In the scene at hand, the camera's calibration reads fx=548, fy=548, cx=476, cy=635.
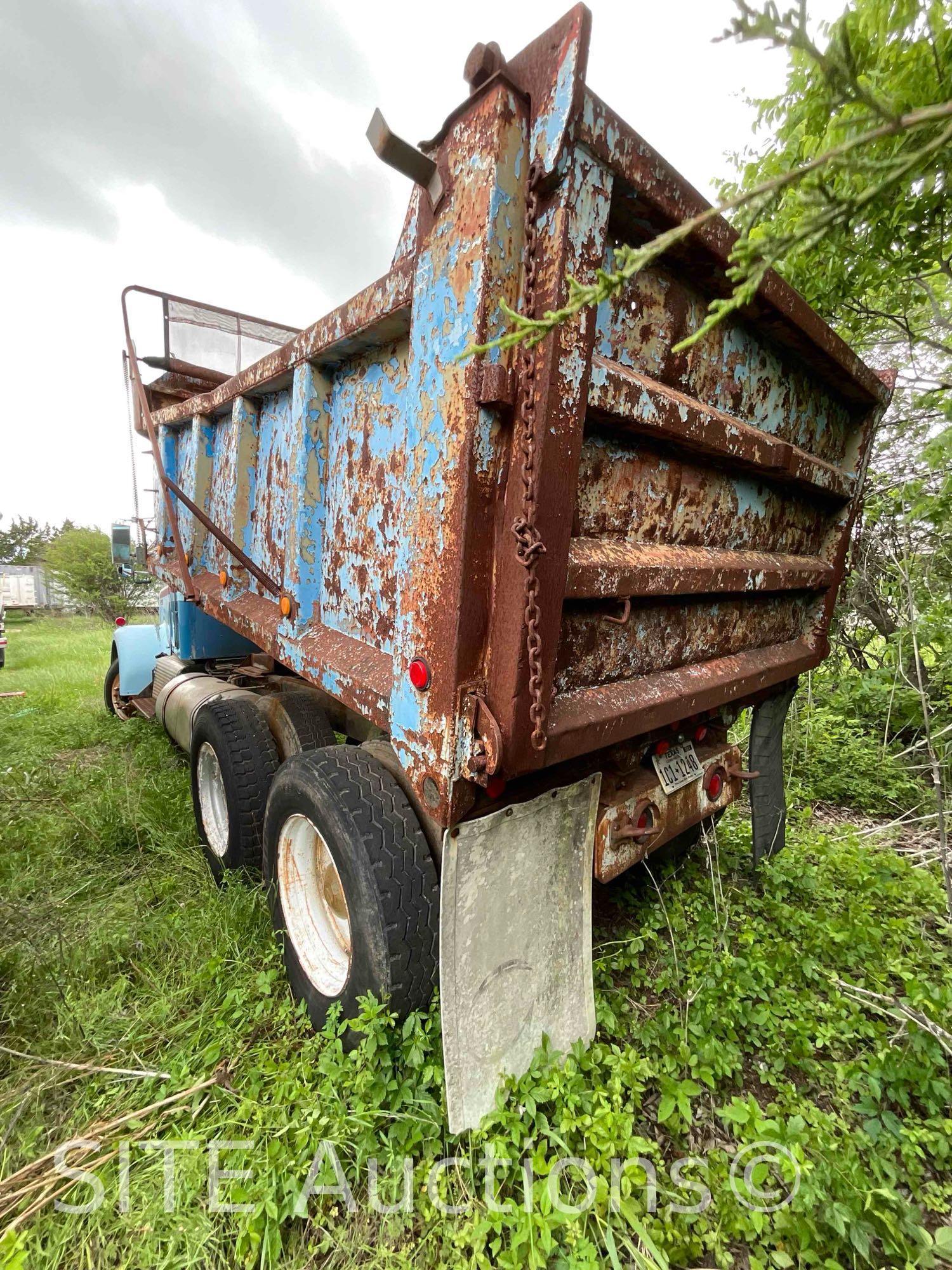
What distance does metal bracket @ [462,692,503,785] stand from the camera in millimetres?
1238

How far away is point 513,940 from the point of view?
1580 millimetres

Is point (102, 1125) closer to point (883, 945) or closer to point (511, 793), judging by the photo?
point (511, 793)

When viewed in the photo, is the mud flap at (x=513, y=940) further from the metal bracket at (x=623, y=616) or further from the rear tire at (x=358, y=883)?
the metal bracket at (x=623, y=616)

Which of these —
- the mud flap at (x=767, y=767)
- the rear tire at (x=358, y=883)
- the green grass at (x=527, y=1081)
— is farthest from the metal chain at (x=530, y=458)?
the mud flap at (x=767, y=767)

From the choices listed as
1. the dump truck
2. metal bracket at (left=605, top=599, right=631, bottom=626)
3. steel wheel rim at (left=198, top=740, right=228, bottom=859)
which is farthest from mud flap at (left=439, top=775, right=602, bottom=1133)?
steel wheel rim at (left=198, top=740, right=228, bottom=859)

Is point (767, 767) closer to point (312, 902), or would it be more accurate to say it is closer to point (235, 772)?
point (312, 902)

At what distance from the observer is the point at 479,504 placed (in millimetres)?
1220

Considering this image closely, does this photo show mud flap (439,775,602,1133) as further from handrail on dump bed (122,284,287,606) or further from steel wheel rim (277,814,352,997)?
handrail on dump bed (122,284,287,606)

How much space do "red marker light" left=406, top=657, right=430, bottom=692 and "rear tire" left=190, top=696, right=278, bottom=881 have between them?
1303 mm

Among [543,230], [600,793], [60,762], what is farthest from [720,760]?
[60,762]

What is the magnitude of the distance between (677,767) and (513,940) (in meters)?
0.89

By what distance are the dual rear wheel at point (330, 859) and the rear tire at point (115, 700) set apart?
335cm

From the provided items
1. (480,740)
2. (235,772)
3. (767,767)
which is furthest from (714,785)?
(235,772)

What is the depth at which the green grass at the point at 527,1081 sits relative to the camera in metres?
1.37
